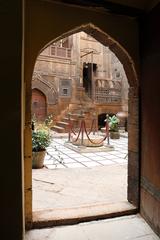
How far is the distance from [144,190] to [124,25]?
2078 mm

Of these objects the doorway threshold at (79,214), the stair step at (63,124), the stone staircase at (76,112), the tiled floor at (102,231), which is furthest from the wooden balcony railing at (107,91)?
the tiled floor at (102,231)

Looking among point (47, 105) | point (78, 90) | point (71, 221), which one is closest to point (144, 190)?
point (71, 221)

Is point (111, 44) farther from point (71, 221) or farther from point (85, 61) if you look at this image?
point (85, 61)

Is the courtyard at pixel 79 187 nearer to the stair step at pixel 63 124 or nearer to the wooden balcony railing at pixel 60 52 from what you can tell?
the stair step at pixel 63 124

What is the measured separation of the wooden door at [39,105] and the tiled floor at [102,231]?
463 inches

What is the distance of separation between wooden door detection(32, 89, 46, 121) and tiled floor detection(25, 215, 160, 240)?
463 inches

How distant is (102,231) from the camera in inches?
112

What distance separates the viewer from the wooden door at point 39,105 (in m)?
14.4

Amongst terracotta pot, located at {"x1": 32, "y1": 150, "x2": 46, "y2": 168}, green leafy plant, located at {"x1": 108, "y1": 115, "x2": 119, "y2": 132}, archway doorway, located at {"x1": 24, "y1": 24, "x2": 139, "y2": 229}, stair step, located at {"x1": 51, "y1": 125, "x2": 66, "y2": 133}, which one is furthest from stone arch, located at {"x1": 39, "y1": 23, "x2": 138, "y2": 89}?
stair step, located at {"x1": 51, "y1": 125, "x2": 66, "y2": 133}

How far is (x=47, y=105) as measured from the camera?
575 inches

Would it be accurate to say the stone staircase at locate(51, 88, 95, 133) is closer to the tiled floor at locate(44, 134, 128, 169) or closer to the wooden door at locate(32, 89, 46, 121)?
the wooden door at locate(32, 89, 46, 121)

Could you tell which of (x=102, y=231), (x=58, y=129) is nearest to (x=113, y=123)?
(x=58, y=129)

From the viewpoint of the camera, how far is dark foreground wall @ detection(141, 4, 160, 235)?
110 inches
